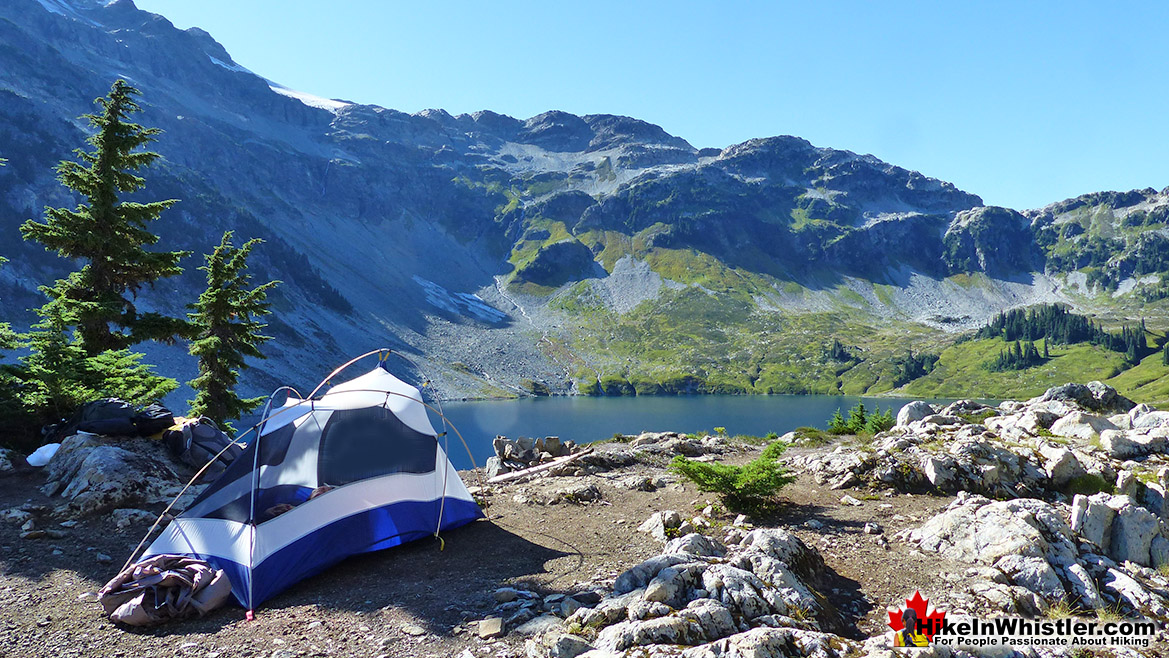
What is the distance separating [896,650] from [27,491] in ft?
57.8

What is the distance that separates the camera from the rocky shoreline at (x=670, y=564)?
6.99 meters

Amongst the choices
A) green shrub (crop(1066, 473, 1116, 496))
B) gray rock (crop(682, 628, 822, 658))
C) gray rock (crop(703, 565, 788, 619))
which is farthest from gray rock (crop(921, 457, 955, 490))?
gray rock (crop(682, 628, 822, 658))

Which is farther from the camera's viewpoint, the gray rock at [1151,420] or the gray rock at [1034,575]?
the gray rock at [1151,420]

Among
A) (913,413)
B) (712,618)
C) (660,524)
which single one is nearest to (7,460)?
(660,524)

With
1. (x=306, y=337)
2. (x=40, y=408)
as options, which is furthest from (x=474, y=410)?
(x=40, y=408)

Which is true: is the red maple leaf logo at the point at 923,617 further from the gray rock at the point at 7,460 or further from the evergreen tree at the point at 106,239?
the evergreen tree at the point at 106,239

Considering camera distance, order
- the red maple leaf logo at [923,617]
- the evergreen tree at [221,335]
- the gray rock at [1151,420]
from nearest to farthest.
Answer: the red maple leaf logo at [923,617]
the gray rock at [1151,420]
the evergreen tree at [221,335]

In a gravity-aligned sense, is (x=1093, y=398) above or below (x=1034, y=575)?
below

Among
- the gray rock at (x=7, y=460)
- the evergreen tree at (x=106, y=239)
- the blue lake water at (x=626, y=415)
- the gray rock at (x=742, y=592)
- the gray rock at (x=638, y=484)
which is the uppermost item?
the evergreen tree at (x=106, y=239)

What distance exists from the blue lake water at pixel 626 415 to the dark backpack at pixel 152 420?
53.8 meters

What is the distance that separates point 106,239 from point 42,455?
24.3ft

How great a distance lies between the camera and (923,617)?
295 inches

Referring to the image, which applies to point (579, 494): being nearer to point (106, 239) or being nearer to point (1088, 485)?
point (1088, 485)

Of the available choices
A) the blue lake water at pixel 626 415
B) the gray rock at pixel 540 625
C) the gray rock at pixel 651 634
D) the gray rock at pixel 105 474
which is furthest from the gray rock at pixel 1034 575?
the blue lake water at pixel 626 415
